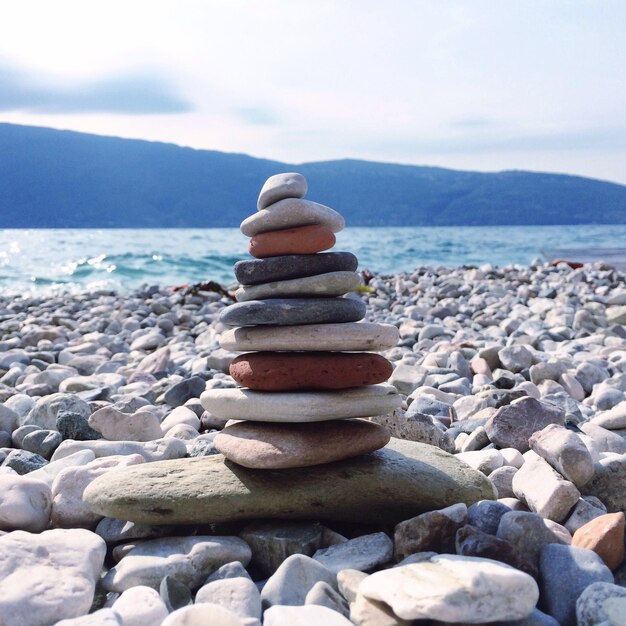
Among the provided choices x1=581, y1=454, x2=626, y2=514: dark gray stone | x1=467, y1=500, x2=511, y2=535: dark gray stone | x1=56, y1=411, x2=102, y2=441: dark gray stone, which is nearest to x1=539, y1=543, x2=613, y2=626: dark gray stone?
x1=467, y1=500, x2=511, y2=535: dark gray stone

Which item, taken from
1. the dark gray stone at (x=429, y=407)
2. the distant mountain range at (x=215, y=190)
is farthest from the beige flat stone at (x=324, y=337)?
the distant mountain range at (x=215, y=190)

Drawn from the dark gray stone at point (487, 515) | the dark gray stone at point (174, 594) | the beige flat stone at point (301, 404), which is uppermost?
the beige flat stone at point (301, 404)

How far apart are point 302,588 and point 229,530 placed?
20.2 inches

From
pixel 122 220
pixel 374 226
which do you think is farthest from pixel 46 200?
pixel 374 226

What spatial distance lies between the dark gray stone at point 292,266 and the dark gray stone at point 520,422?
917 millimetres

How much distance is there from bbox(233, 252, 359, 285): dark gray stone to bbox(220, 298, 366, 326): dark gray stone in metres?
0.10

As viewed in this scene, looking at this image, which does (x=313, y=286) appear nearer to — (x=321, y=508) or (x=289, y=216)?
(x=289, y=216)

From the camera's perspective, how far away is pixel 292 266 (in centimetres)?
244

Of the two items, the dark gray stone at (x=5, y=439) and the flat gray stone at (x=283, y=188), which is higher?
the flat gray stone at (x=283, y=188)

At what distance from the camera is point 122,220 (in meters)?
79.2

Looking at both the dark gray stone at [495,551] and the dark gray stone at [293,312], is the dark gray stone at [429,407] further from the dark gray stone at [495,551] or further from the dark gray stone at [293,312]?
the dark gray stone at [495,551]

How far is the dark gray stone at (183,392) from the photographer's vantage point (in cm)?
401

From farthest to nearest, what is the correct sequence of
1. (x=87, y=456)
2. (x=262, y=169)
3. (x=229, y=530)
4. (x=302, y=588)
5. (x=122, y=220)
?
(x=262, y=169) → (x=122, y=220) → (x=87, y=456) → (x=229, y=530) → (x=302, y=588)

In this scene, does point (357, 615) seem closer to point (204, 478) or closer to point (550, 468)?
point (204, 478)
